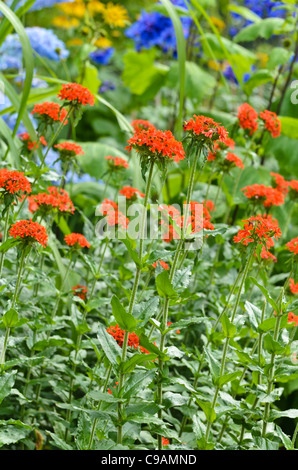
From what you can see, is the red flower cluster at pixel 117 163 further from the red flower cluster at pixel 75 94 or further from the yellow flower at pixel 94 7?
the yellow flower at pixel 94 7

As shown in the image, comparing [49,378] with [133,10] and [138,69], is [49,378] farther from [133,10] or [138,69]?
[133,10]

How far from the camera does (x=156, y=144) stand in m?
1.12

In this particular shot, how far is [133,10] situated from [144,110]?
143cm

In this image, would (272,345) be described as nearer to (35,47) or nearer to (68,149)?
(68,149)

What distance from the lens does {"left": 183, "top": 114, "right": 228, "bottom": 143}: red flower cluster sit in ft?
3.89

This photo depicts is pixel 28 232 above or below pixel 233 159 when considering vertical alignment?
below

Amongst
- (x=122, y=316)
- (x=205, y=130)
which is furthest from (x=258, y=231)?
(x=122, y=316)

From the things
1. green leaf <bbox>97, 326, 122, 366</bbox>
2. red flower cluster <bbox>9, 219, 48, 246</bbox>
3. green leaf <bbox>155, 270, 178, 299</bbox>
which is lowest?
green leaf <bbox>97, 326, 122, 366</bbox>

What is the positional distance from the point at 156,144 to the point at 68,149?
580mm

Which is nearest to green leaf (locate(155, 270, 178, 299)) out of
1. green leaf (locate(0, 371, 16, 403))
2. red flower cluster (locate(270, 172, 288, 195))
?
green leaf (locate(0, 371, 16, 403))

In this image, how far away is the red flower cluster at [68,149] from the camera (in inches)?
64.6

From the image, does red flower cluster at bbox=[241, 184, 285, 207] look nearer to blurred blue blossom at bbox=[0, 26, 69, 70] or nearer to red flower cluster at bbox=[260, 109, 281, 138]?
red flower cluster at bbox=[260, 109, 281, 138]

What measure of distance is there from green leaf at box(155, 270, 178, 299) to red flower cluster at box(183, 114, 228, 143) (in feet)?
0.93

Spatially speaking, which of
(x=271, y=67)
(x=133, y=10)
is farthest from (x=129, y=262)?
(x=133, y=10)
